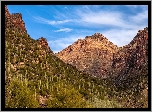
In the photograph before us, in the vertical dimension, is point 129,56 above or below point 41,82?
above

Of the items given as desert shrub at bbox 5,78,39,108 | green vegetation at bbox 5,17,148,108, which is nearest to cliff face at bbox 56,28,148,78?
green vegetation at bbox 5,17,148,108

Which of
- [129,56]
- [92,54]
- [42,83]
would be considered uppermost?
[92,54]

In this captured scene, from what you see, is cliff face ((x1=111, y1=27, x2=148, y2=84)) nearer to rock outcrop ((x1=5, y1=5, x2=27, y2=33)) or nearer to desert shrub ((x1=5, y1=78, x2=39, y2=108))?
rock outcrop ((x1=5, y1=5, x2=27, y2=33))

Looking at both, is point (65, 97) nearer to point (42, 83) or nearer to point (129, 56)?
point (42, 83)

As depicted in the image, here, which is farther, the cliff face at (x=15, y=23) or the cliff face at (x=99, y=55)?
the cliff face at (x=99, y=55)

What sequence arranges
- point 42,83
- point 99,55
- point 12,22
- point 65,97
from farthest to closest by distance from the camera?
point 99,55, point 12,22, point 42,83, point 65,97

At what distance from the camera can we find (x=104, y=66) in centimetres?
14162

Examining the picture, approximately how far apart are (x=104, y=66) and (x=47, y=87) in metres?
100

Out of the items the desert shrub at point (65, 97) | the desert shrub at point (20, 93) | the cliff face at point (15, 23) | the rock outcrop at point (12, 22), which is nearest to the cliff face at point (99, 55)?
the cliff face at point (15, 23)

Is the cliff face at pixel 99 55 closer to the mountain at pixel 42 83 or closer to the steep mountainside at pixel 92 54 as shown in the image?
the steep mountainside at pixel 92 54

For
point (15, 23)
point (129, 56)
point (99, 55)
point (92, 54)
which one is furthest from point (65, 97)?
point (99, 55)

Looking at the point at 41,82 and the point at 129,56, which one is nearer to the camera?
the point at 41,82
